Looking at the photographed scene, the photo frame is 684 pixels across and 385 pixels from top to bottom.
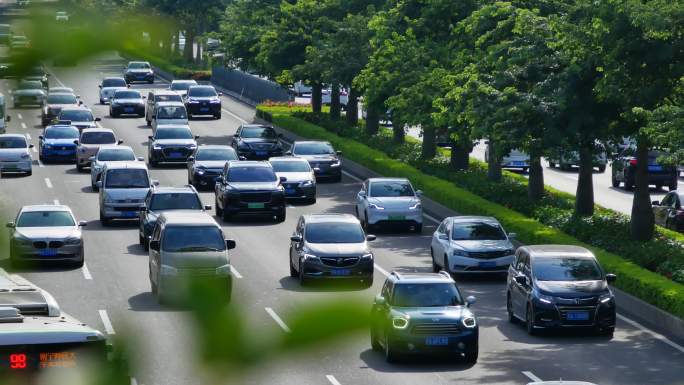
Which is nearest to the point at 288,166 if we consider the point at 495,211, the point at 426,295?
the point at 495,211

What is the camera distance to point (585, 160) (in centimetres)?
3628

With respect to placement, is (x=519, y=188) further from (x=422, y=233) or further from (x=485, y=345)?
(x=485, y=345)

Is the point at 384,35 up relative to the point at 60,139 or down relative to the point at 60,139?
up

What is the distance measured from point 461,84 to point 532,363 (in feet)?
60.8

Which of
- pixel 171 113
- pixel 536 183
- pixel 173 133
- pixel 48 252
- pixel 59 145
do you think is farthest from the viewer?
pixel 171 113

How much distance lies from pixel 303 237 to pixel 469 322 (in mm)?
9082

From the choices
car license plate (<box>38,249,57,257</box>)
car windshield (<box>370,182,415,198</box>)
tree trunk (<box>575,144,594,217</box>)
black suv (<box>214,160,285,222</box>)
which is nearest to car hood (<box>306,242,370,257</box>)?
car license plate (<box>38,249,57,257</box>)

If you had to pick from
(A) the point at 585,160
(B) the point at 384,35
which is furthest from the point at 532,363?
(B) the point at 384,35

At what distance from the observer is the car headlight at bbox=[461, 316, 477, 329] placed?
22.0m

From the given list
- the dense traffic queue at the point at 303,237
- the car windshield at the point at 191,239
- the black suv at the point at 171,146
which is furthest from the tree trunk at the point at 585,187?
the black suv at the point at 171,146

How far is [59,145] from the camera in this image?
55.2m

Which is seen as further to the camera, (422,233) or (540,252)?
(422,233)

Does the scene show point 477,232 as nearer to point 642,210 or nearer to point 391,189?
point 642,210

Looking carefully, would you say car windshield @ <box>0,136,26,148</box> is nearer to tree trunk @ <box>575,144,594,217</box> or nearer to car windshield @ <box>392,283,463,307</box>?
tree trunk @ <box>575,144,594,217</box>
